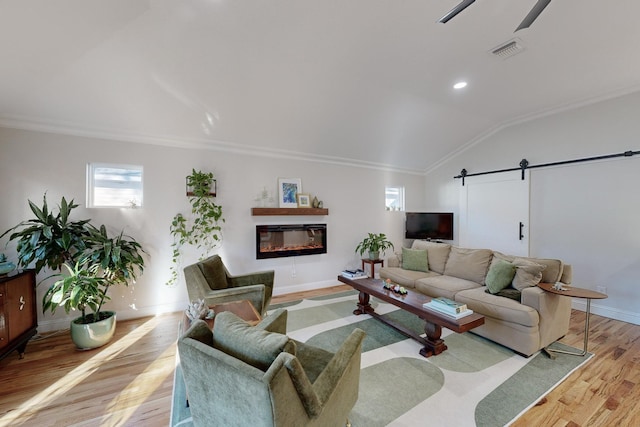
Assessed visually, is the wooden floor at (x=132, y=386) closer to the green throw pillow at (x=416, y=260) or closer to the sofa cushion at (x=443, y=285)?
the sofa cushion at (x=443, y=285)

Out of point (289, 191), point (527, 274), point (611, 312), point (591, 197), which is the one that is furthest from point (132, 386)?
point (591, 197)

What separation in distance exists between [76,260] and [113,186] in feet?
3.56

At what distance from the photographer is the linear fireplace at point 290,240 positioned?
4.41m

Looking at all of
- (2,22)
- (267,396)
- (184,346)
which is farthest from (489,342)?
(2,22)

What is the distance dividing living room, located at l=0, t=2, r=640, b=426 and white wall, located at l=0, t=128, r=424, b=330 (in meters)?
0.01

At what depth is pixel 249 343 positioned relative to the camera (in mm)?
1245

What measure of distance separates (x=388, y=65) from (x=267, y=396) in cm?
327

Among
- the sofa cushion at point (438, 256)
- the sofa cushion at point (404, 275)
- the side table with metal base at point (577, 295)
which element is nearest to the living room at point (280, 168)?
the sofa cushion at point (404, 275)

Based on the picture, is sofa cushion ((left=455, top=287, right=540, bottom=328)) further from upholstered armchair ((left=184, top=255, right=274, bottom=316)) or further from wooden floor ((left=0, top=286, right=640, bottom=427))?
upholstered armchair ((left=184, top=255, right=274, bottom=316))

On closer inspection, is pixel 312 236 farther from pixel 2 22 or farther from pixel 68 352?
pixel 2 22

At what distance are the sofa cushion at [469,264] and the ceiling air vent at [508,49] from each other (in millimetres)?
2397

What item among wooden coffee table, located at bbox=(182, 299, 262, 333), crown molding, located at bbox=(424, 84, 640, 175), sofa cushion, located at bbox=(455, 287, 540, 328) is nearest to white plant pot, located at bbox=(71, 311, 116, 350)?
wooden coffee table, located at bbox=(182, 299, 262, 333)

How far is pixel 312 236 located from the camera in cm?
488

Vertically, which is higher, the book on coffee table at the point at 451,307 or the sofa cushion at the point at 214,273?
the sofa cushion at the point at 214,273
